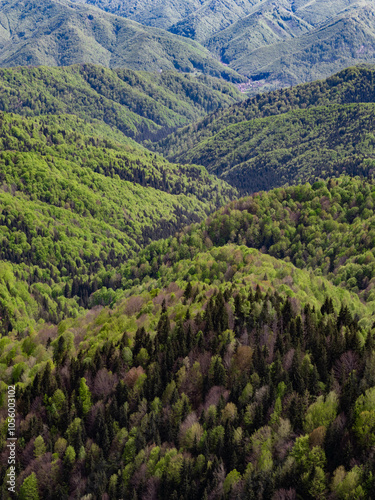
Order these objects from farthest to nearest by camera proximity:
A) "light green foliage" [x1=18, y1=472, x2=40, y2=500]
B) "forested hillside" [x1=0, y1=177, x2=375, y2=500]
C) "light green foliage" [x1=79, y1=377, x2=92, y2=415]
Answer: "light green foliage" [x1=79, y1=377, x2=92, y2=415]
"light green foliage" [x1=18, y1=472, x2=40, y2=500]
"forested hillside" [x1=0, y1=177, x2=375, y2=500]

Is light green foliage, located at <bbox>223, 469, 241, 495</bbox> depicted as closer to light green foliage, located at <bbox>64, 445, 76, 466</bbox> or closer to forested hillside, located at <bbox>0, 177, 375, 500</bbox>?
forested hillside, located at <bbox>0, 177, 375, 500</bbox>

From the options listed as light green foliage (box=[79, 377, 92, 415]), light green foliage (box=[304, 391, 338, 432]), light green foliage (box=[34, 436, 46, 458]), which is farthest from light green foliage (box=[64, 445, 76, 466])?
light green foliage (box=[304, 391, 338, 432])

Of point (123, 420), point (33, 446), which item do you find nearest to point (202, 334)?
point (123, 420)

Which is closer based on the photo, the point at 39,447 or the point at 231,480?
the point at 231,480

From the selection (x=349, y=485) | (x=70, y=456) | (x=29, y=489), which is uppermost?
(x=349, y=485)

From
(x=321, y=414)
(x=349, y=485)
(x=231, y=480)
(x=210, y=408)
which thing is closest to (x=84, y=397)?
(x=210, y=408)

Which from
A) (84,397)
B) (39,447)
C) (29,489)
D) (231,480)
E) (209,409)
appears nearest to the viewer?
(231,480)

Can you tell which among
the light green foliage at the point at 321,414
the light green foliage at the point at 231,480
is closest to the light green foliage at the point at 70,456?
the light green foliage at the point at 231,480

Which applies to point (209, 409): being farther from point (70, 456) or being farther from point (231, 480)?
point (70, 456)

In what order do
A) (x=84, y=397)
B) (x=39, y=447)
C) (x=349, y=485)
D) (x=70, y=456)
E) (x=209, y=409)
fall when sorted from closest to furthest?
(x=349, y=485), (x=209, y=409), (x=70, y=456), (x=39, y=447), (x=84, y=397)

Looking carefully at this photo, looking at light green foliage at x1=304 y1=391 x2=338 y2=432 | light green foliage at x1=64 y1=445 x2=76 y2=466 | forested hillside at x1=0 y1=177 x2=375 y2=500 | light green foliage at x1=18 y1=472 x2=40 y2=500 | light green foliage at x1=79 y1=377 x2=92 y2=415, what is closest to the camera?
forested hillside at x1=0 y1=177 x2=375 y2=500

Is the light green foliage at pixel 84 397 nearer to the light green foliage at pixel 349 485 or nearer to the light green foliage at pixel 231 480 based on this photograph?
the light green foliage at pixel 231 480
